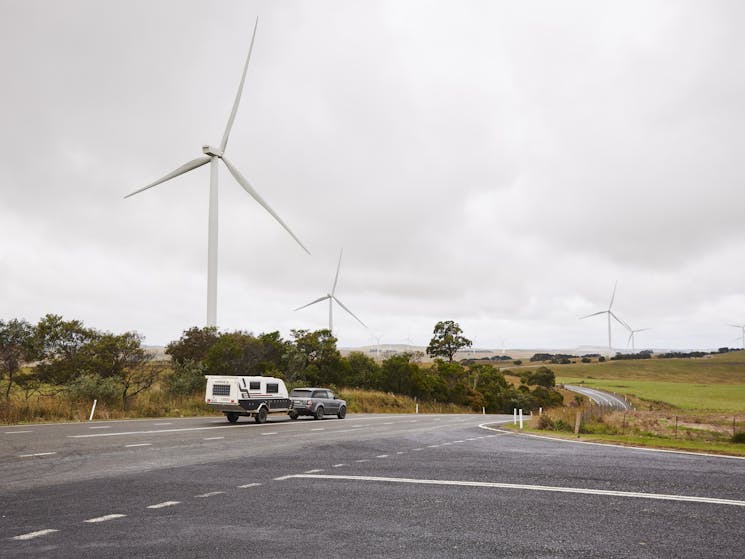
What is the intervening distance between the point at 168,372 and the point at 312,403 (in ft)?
38.4

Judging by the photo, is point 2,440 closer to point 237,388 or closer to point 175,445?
point 175,445

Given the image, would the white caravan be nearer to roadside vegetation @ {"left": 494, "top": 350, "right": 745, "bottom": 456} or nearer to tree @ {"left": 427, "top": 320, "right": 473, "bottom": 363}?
Answer: roadside vegetation @ {"left": 494, "top": 350, "right": 745, "bottom": 456}

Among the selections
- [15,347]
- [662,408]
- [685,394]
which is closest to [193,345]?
[15,347]

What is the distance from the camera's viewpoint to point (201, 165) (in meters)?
47.1

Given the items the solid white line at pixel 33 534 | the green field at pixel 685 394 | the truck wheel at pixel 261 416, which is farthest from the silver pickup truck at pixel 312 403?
the green field at pixel 685 394

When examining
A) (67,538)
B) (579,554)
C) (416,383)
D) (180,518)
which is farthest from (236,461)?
(416,383)

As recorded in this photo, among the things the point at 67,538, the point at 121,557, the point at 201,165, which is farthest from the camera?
the point at 201,165

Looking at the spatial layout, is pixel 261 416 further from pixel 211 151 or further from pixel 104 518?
pixel 211 151

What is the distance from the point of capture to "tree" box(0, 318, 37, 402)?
2889cm

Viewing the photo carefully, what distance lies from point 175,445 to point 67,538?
10258 mm

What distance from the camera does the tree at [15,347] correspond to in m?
28.9

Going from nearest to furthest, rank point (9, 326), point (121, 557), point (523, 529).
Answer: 1. point (121, 557)
2. point (523, 529)
3. point (9, 326)

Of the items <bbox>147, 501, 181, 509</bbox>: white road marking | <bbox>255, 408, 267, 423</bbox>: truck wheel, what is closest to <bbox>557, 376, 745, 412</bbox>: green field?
<bbox>255, 408, 267, 423</bbox>: truck wheel

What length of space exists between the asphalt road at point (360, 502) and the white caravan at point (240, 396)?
926 centimetres
